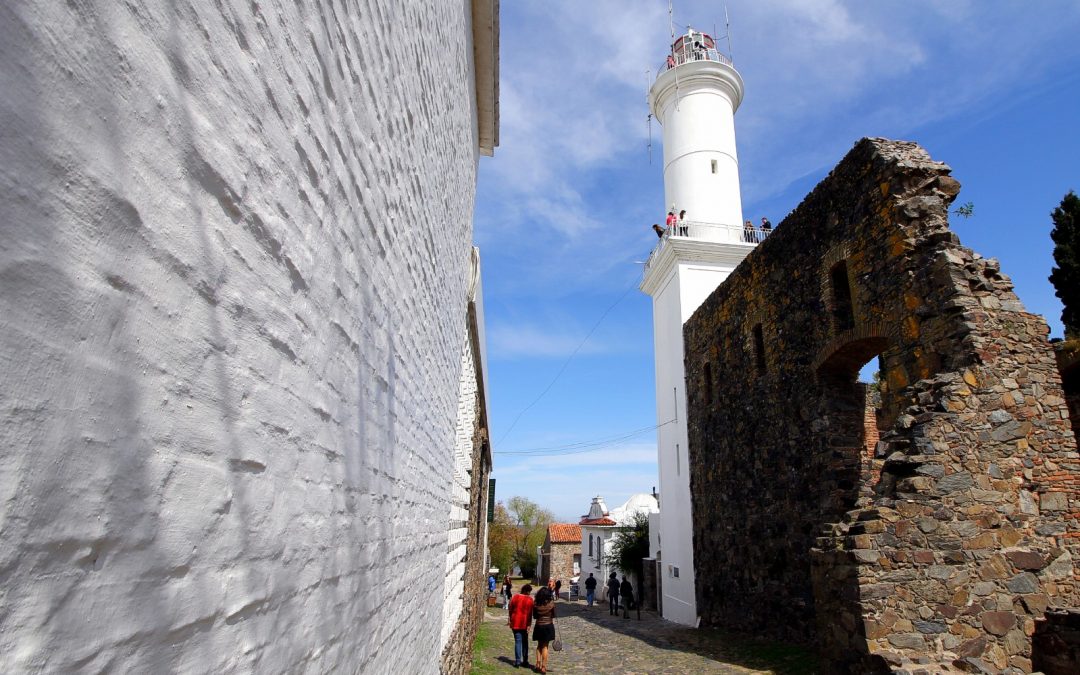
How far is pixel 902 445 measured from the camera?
6.81 metres

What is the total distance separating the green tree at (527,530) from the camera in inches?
2002

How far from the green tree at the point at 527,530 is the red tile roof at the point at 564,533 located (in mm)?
7835

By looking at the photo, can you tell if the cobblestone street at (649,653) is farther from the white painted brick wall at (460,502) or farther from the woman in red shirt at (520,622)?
the white painted brick wall at (460,502)

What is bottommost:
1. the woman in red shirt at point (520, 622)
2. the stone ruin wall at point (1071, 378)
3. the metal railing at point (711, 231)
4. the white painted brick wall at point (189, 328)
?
the woman in red shirt at point (520, 622)

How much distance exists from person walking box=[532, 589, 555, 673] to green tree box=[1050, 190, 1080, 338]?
1978 cm

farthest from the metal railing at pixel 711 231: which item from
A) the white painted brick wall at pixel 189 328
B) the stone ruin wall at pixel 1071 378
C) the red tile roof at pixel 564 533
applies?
the red tile roof at pixel 564 533

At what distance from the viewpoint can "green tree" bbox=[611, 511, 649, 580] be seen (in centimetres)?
2327

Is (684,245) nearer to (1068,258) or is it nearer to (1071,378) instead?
(1071,378)

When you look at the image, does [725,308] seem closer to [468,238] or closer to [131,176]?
[468,238]

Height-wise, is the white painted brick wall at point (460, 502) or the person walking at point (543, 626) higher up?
the white painted brick wall at point (460, 502)

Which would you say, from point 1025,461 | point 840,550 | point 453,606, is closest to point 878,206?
→ point 1025,461

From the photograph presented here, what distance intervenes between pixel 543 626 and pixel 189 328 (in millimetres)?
10257

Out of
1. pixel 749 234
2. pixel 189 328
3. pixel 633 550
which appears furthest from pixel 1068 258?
pixel 189 328

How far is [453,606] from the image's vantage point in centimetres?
724
